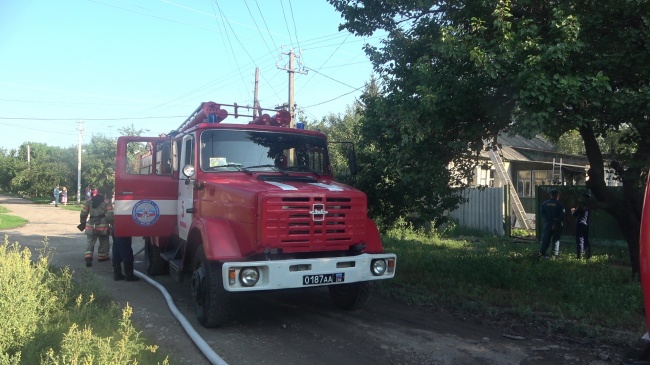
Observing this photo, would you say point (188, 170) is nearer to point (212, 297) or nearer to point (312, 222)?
point (212, 297)

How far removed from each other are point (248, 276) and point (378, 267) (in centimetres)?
171

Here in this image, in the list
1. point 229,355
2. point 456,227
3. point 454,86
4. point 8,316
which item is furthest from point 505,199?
point 8,316

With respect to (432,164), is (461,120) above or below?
above

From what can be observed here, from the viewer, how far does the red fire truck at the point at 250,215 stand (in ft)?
19.2

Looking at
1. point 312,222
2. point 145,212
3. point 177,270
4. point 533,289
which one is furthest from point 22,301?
point 533,289

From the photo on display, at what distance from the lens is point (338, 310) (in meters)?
7.32

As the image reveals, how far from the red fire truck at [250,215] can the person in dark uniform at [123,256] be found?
0.89 meters

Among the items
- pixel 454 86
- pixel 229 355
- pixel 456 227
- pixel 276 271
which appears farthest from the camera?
pixel 456 227

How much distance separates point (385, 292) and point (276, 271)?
3169 millimetres

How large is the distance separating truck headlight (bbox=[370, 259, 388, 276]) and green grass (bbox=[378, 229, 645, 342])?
158cm

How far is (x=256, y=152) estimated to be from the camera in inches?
286

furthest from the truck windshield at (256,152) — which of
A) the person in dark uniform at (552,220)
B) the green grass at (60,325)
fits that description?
the person in dark uniform at (552,220)

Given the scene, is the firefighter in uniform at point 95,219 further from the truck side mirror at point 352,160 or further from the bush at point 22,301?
the truck side mirror at point 352,160

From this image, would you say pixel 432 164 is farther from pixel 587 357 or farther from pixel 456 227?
pixel 456 227
